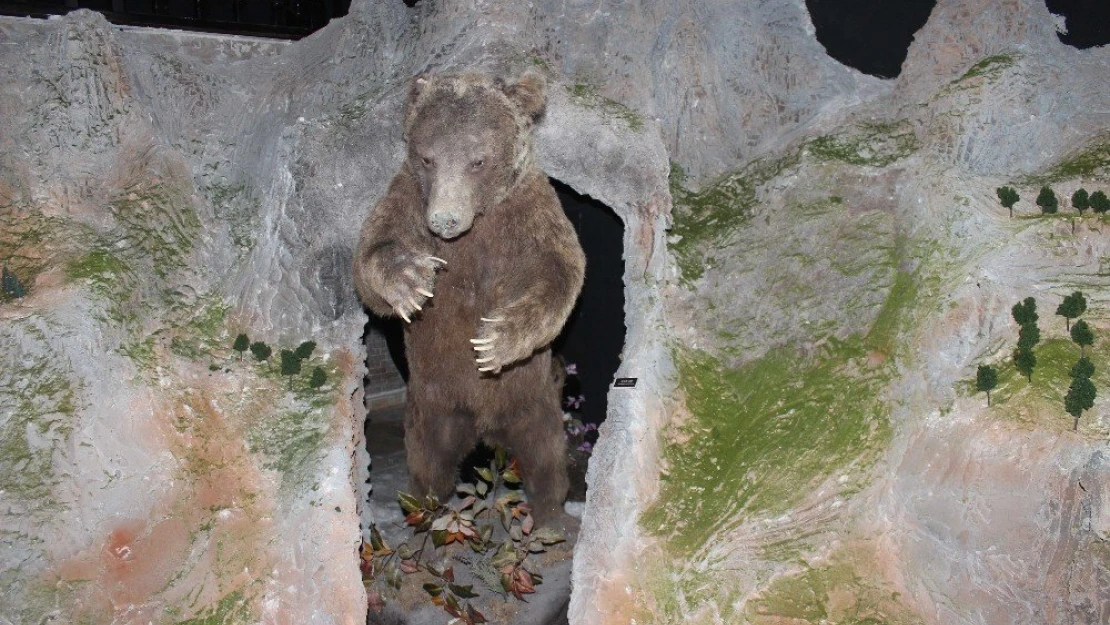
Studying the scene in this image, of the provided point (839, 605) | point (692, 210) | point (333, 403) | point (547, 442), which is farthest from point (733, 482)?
point (333, 403)

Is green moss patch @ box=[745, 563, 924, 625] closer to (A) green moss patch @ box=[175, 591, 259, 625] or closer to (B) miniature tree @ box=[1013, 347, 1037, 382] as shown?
(B) miniature tree @ box=[1013, 347, 1037, 382]

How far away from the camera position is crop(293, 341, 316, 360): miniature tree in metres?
4.80

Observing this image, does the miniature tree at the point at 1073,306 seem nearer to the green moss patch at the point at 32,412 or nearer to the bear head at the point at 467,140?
the bear head at the point at 467,140

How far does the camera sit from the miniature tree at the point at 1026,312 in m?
3.83

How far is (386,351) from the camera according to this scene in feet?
31.4

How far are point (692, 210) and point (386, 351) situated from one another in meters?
5.23

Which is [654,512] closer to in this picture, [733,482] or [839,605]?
[733,482]

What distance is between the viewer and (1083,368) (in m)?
3.58

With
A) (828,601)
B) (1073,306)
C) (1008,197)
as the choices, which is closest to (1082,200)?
(1008,197)

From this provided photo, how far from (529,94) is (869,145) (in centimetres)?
198

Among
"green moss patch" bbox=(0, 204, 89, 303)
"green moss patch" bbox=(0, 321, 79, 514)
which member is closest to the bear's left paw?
"green moss patch" bbox=(0, 321, 79, 514)

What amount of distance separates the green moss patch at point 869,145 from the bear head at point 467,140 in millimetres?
1703

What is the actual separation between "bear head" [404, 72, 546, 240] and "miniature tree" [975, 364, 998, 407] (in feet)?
7.95

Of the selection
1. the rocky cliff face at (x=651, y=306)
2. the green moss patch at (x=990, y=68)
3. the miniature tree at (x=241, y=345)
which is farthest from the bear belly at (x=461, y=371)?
the green moss patch at (x=990, y=68)
